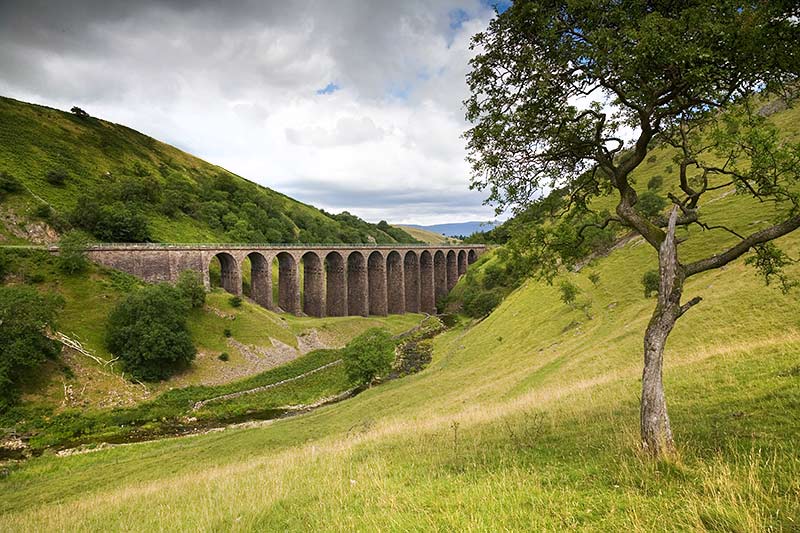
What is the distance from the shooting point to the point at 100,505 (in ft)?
44.2

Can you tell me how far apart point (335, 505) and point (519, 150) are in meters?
10.0

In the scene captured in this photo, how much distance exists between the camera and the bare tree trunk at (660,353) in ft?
24.7

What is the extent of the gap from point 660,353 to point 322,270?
248 feet

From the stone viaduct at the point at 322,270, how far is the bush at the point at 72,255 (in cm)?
291

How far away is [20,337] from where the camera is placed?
3769cm

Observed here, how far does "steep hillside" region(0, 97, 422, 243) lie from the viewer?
70.1m

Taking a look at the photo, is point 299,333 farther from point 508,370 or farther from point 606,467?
point 606,467

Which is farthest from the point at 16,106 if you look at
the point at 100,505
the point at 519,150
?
the point at 519,150

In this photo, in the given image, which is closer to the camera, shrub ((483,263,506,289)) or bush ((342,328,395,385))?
bush ((342,328,395,385))

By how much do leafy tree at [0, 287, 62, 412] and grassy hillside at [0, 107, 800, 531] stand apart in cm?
1294

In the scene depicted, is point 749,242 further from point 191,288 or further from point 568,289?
point 191,288

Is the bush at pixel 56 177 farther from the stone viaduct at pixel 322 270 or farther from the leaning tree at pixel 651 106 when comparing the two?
the leaning tree at pixel 651 106

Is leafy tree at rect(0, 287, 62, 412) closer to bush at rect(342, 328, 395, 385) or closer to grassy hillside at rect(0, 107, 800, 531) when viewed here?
grassy hillside at rect(0, 107, 800, 531)

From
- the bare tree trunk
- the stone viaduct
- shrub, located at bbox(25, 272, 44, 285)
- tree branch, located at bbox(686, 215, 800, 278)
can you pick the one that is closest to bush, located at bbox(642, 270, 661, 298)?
tree branch, located at bbox(686, 215, 800, 278)
